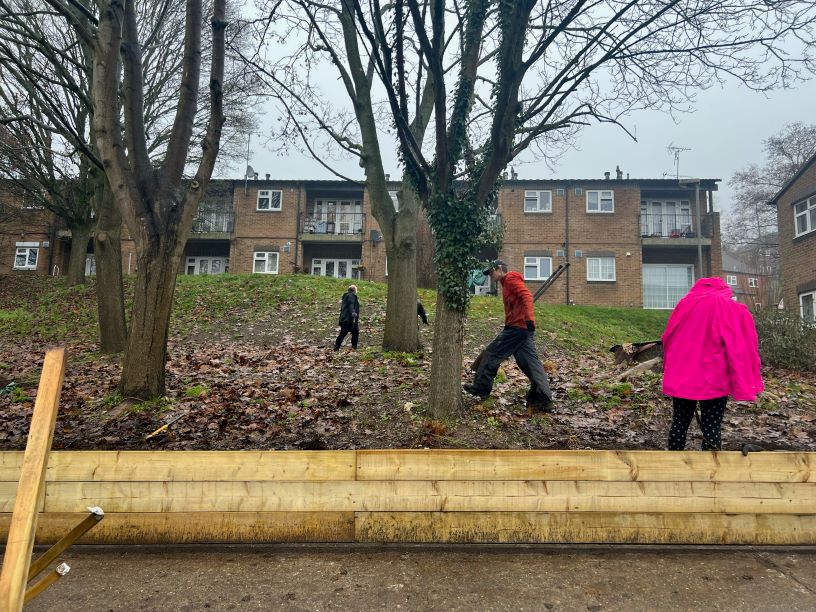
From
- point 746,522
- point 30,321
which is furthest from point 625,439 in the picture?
point 30,321

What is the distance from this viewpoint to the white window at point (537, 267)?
1067 inches

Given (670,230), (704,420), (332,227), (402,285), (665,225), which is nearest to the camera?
(704,420)

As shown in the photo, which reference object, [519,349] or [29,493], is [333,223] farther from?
[29,493]

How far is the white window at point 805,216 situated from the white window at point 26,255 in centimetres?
3598

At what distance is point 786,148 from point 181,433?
3995 cm

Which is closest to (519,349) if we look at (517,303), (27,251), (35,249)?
(517,303)

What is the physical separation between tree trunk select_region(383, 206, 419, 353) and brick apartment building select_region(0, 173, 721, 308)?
1664 centimetres

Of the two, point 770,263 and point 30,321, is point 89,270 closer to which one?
point 30,321

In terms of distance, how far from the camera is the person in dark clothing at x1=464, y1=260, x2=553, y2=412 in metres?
5.98

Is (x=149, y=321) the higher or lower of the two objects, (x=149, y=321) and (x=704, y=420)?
the higher

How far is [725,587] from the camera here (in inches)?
128

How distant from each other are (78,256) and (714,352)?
23.2 metres

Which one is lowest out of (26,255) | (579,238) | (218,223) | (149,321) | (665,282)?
(149,321)

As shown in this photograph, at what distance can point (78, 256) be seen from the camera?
21.5 metres
